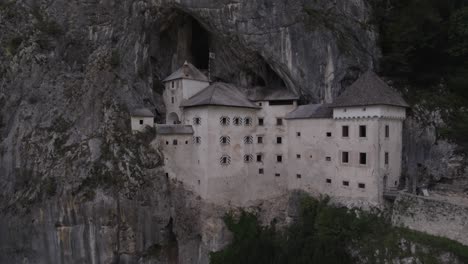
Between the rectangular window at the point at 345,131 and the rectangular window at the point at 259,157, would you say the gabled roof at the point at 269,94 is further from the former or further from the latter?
the rectangular window at the point at 345,131

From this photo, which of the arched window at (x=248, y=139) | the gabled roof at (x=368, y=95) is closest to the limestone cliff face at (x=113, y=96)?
the gabled roof at (x=368, y=95)

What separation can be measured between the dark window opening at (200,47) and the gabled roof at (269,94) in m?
7.89

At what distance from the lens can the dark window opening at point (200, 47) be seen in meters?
38.8

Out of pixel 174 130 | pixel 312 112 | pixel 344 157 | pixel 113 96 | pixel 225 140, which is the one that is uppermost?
pixel 113 96

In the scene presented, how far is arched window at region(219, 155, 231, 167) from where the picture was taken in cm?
3175

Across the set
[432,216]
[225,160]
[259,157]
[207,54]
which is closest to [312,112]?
[259,157]

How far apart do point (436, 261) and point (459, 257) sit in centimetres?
141

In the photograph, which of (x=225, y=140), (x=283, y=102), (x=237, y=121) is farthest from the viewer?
(x=283, y=102)

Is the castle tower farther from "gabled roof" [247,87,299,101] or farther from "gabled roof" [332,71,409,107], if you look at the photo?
"gabled roof" [332,71,409,107]

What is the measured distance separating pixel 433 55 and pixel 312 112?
14562 mm

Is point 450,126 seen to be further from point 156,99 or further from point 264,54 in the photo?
point 156,99

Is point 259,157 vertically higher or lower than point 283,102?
lower

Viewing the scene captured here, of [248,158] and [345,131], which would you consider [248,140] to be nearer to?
[248,158]

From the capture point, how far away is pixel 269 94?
3431 cm
